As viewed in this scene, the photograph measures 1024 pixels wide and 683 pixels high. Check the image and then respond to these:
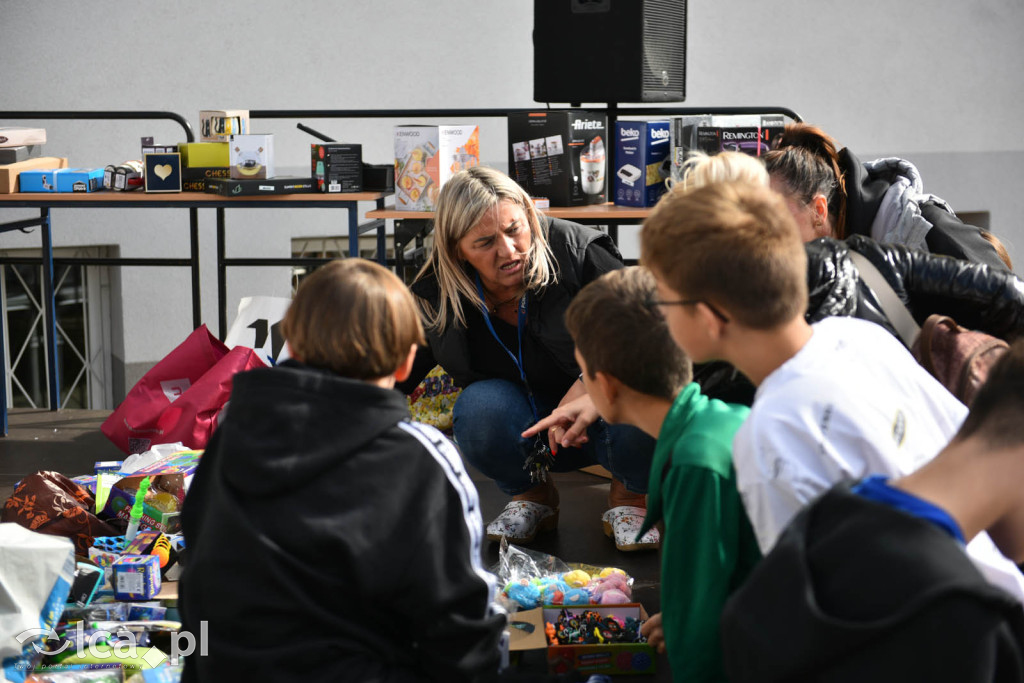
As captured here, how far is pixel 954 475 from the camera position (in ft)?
3.61

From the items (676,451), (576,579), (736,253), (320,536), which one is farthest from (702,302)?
(576,579)

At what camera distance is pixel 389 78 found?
585cm

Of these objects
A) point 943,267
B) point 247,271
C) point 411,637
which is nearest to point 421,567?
point 411,637

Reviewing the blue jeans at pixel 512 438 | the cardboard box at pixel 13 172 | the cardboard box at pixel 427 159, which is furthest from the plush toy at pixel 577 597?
the cardboard box at pixel 13 172

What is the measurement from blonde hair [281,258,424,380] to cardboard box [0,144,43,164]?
2803 mm

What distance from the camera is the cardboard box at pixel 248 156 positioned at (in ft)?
11.3

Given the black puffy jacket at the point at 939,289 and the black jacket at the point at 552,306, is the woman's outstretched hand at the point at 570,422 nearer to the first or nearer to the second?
the black jacket at the point at 552,306

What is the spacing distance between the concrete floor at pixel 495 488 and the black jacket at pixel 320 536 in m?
0.50

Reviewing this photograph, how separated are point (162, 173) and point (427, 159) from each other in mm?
948

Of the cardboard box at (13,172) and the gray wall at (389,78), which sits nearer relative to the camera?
the cardboard box at (13,172)

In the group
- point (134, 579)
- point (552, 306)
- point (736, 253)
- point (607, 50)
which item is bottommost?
point (134, 579)

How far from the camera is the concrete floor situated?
7.58 ft

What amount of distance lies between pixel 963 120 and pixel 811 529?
6.20m

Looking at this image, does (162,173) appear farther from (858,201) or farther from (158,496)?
(858,201)
